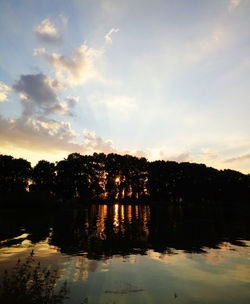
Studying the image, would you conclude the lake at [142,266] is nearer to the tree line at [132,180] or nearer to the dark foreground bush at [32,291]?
the dark foreground bush at [32,291]

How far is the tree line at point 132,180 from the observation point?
116 m

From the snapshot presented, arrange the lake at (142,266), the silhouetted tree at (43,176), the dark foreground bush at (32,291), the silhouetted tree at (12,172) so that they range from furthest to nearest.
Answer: the silhouetted tree at (43,176) < the silhouetted tree at (12,172) < the lake at (142,266) < the dark foreground bush at (32,291)

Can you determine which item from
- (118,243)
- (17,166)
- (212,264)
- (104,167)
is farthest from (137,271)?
(104,167)

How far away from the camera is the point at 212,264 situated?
14336 millimetres

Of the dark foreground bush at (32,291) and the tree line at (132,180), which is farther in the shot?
the tree line at (132,180)

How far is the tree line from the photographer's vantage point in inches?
4562

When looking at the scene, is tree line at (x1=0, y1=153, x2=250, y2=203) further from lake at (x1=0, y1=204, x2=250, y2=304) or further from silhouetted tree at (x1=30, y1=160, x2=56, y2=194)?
lake at (x1=0, y1=204, x2=250, y2=304)

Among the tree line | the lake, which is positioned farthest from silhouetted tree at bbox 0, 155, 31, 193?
the lake

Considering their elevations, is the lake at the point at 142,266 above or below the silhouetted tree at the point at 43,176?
below

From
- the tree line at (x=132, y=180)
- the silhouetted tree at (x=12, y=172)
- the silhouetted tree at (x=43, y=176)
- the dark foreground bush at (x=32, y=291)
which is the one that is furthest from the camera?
the tree line at (x=132, y=180)

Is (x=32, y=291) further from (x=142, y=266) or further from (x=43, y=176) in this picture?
(x=43, y=176)

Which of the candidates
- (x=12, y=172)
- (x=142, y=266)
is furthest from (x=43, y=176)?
(x=142, y=266)

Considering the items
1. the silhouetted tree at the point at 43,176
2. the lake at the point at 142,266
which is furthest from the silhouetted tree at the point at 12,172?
the lake at the point at 142,266

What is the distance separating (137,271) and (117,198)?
116 meters
